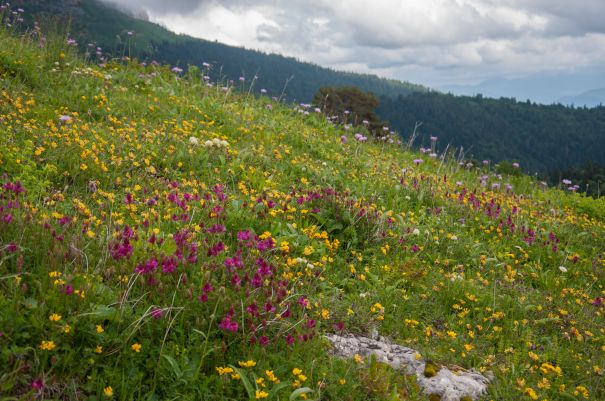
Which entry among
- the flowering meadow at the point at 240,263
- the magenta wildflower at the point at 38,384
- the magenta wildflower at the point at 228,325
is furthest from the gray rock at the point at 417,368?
the magenta wildflower at the point at 38,384

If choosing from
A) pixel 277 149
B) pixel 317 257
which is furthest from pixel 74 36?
pixel 317 257

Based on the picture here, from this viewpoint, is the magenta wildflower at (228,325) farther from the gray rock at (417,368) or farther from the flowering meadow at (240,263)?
the gray rock at (417,368)

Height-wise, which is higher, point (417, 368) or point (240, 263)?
point (240, 263)

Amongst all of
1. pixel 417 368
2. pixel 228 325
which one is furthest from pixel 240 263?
pixel 417 368

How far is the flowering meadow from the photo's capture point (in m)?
3.14

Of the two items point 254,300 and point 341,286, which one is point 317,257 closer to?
point 341,286

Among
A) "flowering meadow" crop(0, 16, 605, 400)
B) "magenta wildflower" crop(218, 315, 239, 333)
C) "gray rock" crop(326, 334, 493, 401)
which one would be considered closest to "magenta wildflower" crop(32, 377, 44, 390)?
"flowering meadow" crop(0, 16, 605, 400)

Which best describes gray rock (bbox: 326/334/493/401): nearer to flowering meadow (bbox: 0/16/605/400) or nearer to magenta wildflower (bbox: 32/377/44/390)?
flowering meadow (bbox: 0/16/605/400)

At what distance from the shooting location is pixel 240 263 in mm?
4012

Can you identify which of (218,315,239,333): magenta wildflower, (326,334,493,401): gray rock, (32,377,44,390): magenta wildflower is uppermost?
(218,315,239,333): magenta wildflower

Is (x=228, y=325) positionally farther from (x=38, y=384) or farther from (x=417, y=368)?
(x=417, y=368)

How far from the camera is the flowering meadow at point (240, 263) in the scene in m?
3.14

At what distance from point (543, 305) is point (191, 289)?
13.6 feet

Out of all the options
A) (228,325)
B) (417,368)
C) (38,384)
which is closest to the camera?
(38,384)
